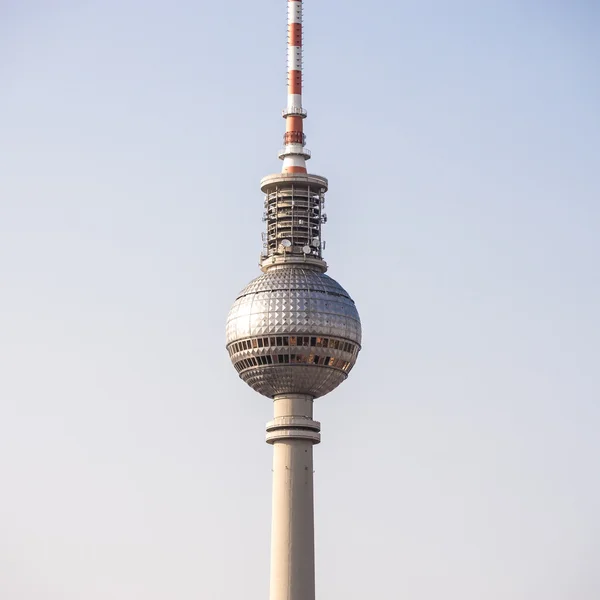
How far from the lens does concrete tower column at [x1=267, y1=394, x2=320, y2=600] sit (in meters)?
168

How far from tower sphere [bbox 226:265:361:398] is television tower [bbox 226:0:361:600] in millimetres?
97

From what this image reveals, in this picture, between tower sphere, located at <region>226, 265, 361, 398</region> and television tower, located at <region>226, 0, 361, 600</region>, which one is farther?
tower sphere, located at <region>226, 265, 361, 398</region>

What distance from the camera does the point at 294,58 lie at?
181125 mm

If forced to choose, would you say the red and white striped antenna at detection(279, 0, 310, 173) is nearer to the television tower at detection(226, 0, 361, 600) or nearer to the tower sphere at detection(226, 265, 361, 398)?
the television tower at detection(226, 0, 361, 600)

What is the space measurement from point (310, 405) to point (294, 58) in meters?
35.6

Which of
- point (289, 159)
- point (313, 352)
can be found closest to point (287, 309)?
Result: point (313, 352)

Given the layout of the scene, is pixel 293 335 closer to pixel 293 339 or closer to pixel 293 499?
pixel 293 339

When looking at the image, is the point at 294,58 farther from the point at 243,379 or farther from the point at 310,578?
the point at 310,578

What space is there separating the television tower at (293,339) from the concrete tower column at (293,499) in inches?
3.7

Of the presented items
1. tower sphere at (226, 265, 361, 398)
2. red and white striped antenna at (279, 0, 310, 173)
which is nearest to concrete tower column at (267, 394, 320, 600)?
tower sphere at (226, 265, 361, 398)

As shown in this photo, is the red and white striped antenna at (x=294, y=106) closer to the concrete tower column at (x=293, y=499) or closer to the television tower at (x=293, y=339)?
the television tower at (x=293, y=339)

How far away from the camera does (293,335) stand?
171875mm

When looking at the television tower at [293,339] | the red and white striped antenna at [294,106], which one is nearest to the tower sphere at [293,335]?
A: the television tower at [293,339]

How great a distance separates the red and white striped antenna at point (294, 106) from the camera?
180 metres
